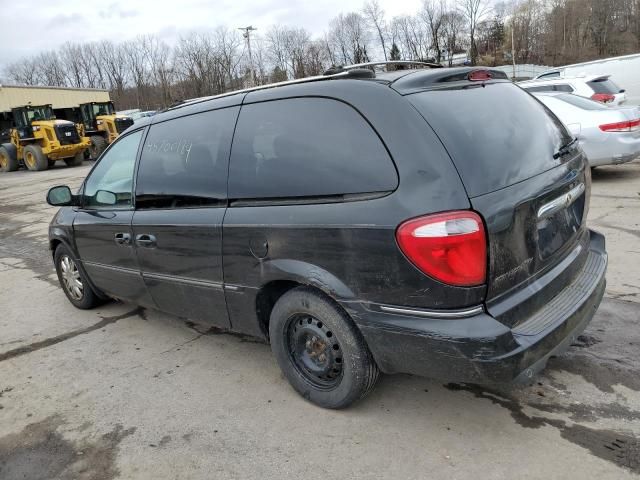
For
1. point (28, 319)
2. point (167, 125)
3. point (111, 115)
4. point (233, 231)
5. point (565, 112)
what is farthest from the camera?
point (111, 115)

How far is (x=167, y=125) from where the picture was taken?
3619 mm

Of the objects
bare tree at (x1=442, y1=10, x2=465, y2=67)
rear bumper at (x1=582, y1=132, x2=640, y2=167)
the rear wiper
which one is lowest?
rear bumper at (x1=582, y1=132, x2=640, y2=167)

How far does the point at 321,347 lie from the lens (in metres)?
2.86

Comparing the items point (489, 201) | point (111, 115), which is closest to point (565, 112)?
point (489, 201)

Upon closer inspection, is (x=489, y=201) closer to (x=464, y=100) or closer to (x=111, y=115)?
(x=464, y=100)

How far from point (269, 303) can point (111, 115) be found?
2740cm

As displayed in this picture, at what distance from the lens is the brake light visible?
9.25 feet

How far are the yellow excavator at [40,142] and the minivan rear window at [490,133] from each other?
22889 mm

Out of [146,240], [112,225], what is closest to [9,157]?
[112,225]

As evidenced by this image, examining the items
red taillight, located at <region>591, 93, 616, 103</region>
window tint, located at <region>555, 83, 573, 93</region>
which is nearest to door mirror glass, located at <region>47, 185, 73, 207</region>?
window tint, located at <region>555, 83, 573, 93</region>

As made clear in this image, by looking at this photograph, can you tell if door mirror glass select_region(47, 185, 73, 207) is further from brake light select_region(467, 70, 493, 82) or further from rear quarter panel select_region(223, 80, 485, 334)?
brake light select_region(467, 70, 493, 82)

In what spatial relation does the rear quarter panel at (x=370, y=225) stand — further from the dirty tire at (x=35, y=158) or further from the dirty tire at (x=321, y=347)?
the dirty tire at (x=35, y=158)

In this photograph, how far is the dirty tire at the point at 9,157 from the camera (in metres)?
23.4

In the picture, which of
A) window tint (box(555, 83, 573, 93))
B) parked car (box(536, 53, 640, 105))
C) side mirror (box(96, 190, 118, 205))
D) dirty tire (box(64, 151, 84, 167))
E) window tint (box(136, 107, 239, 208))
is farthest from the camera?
dirty tire (box(64, 151, 84, 167))
